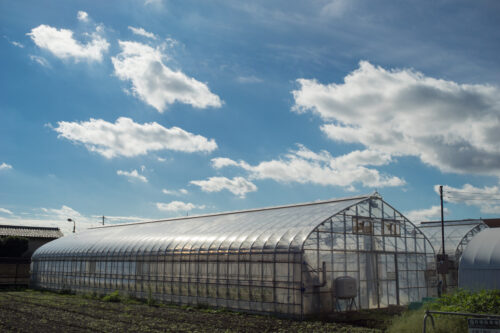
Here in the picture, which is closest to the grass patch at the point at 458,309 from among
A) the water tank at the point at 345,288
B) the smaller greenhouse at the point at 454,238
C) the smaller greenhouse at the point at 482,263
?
the water tank at the point at 345,288

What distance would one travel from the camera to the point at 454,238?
1729 inches

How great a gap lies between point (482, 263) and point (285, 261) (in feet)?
54.7

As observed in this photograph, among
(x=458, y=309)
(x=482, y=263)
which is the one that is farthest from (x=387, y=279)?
(x=458, y=309)

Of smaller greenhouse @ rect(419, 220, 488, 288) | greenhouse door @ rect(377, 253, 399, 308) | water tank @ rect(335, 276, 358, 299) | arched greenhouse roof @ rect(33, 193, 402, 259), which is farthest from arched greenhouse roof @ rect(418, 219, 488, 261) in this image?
water tank @ rect(335, 276, 358, 299)

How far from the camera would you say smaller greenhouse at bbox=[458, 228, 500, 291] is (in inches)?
1230

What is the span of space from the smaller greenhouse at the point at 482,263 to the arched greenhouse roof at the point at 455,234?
8.10 meters

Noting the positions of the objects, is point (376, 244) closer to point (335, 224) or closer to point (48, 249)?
point (335, 224)

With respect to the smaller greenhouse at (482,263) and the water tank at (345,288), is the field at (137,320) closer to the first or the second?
the water tank at (345,288)

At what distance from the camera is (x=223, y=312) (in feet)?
86.4

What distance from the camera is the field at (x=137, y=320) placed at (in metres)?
20.2

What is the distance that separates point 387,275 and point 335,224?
565cm

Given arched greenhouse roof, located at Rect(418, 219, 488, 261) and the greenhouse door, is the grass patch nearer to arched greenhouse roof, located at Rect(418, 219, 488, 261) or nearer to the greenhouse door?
the greenhouse door

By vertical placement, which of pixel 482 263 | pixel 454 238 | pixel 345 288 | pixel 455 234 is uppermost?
pixel 455 234

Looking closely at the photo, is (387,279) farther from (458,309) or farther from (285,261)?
(458,309)
